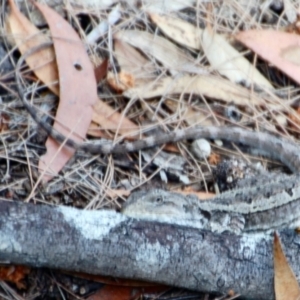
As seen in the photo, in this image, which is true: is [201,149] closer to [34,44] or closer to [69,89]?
[69,89]

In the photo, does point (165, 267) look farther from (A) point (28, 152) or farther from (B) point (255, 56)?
(B) point (255, 56)

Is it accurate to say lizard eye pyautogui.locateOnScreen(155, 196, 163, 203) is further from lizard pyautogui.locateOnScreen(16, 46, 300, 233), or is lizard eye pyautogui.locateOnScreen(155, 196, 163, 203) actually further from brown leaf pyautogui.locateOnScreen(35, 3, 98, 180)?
brown leaf pyautogui.locateOnScreen(35, 3, 98, 180)

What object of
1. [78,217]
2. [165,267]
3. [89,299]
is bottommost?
[89,299]

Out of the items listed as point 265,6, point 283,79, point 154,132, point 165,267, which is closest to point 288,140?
point 283,79

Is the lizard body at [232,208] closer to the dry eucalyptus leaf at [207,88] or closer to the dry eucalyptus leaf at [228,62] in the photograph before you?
the dry eucalyptus leaf at [207,88]

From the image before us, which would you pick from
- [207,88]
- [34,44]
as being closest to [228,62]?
[207,88]

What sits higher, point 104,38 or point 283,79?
point 104,38

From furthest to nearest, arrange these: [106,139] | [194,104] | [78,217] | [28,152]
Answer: [194,104] → [106,139] → [28,152] → [78,217]
